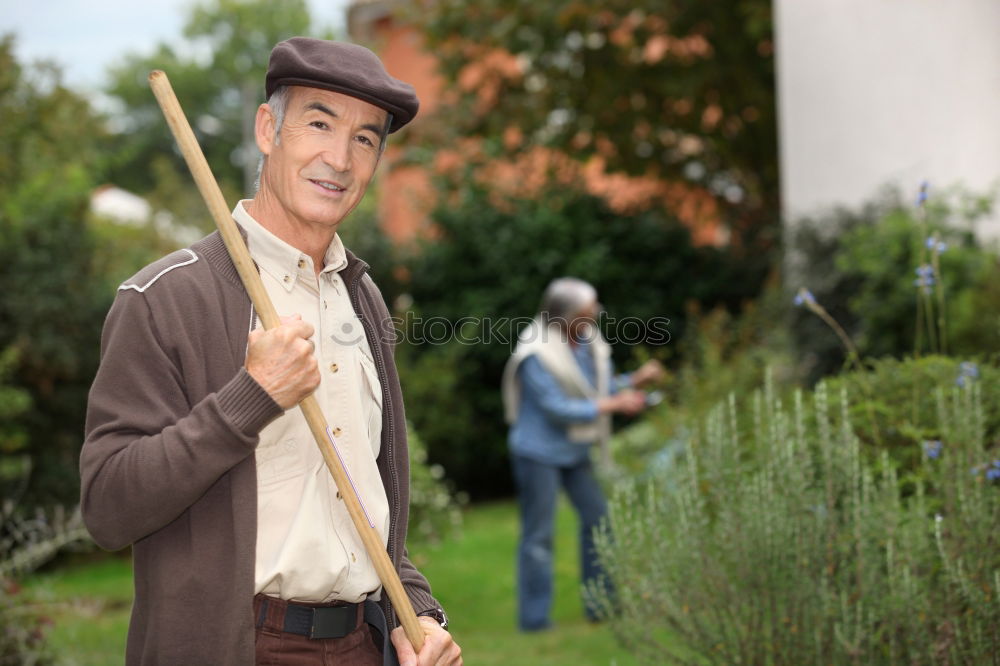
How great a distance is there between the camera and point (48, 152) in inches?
471

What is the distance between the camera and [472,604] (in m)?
8.23

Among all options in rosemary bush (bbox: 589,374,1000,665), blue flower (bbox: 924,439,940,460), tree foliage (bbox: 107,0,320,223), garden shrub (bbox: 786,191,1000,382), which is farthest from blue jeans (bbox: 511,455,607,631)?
tree foliage (bbox: 107,0,320,223)

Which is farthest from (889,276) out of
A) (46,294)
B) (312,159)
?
(312,159)

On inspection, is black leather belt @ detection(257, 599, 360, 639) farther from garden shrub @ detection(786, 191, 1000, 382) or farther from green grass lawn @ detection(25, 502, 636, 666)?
garden shrub @ detection(786, 191, 1000, 382)

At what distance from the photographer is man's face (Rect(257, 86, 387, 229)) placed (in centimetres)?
244

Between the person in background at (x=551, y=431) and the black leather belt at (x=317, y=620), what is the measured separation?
479 cm

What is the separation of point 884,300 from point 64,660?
21.1 ft

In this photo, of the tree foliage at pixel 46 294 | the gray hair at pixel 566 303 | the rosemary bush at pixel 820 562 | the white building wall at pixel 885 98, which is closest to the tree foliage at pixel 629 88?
the white building wall at pixel 885 98

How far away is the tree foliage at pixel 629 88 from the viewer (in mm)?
14289

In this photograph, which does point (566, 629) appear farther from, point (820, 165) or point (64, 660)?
point (820, 165)

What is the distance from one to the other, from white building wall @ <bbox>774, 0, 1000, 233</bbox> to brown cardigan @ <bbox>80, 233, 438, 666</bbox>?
795 centimetres

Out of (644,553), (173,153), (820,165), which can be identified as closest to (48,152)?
(820,165)

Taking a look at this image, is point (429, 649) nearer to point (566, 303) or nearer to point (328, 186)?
point (328, 186)

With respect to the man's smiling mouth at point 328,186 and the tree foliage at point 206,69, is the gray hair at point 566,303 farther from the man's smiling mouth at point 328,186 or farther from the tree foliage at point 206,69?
the tree foliage at point 206,69
